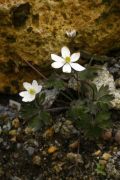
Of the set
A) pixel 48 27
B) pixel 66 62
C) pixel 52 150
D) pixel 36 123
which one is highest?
pixel 48 27

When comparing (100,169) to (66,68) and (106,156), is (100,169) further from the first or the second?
(66,68)

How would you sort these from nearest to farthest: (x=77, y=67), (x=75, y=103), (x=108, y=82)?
1. (x=77, y=67)
2. (x=75, y=103)
3. (x=108, y=82)

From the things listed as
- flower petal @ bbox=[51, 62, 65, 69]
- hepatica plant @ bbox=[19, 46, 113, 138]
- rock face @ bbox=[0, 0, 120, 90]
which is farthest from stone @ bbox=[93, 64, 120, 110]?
flower petal @ bbox=[51, 62, 65, 69]

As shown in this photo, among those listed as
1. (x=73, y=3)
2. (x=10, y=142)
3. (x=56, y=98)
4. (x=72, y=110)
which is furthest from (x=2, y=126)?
(x=73, y=3)

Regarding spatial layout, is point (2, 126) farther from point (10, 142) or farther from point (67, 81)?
point (67, 81)

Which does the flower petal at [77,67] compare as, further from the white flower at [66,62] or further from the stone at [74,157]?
the stone at [74,157]

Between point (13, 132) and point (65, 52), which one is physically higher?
point (65, 52)

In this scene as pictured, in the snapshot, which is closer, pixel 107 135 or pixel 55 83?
pixel 55 83

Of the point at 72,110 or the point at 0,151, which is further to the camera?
the point at 0,151

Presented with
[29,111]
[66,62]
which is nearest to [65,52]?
[66,62]
